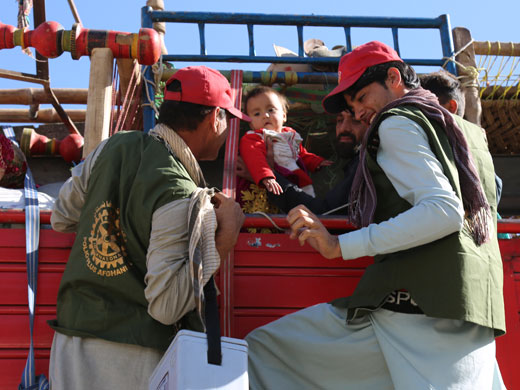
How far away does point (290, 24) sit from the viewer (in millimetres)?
4508

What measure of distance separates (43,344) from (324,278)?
4.19 ft

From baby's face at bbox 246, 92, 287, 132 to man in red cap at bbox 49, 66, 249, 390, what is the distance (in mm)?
1941

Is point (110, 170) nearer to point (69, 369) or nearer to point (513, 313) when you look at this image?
point (69, 369)

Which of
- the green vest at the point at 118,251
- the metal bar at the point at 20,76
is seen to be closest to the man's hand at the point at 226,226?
the green vest at the point at 118,251

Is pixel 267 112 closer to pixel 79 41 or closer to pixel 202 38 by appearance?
pixel 202 38

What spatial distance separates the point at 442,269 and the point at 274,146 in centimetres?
213

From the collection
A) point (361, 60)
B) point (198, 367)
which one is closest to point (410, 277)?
point (198, 367)

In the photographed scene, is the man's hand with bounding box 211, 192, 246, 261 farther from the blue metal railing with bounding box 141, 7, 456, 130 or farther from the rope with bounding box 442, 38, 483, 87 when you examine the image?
the rope with bounding box 442, 38, 483, 87

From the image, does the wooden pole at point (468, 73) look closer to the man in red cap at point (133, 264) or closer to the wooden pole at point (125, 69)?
the wooden pole at point (125, 69)

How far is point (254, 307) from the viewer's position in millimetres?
2834

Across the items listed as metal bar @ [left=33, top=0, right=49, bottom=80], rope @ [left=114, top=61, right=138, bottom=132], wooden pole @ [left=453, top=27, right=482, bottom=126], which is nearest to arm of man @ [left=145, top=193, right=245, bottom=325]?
rope @ [left=114, top=61, right=138, bottom=132]

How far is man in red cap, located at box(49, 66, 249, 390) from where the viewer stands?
2.04 metres

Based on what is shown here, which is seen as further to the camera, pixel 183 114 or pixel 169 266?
pixel 183 114

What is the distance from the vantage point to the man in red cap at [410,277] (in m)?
2.04
